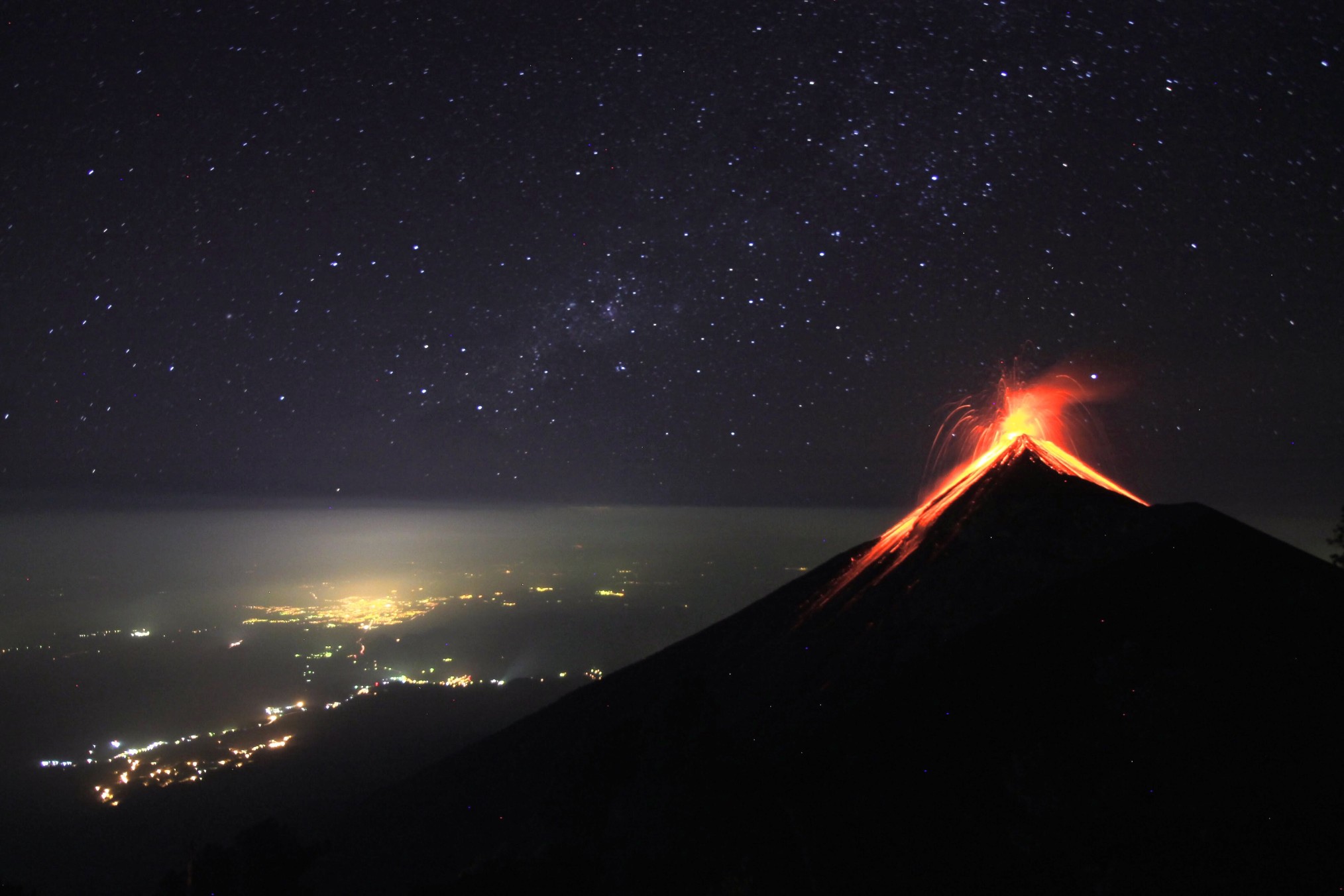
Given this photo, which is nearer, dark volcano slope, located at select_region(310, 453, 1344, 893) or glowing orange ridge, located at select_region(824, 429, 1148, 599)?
dark volcano slope, located at select_region(310, 453, 1344, 893)

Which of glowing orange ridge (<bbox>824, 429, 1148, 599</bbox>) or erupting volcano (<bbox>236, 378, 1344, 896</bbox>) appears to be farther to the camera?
glowing orange ridge (<bbox>824, 429, 1148, 599</bbox>)

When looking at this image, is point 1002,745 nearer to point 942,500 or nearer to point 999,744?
point 999,744

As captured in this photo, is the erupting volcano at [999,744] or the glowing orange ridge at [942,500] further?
the glowing orange ridge at [942,500]

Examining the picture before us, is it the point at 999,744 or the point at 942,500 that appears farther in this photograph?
the point at 942,500

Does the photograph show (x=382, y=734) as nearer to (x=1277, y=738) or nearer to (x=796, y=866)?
(x=796, y=866)

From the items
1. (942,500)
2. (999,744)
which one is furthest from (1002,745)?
(942,500)

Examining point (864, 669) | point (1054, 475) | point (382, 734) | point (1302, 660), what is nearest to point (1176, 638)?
point (1302, 660)

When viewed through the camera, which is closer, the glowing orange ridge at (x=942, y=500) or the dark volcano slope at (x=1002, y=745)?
the dark volcano slope at (x=1002, y=745)

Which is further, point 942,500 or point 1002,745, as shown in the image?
point 942,500
